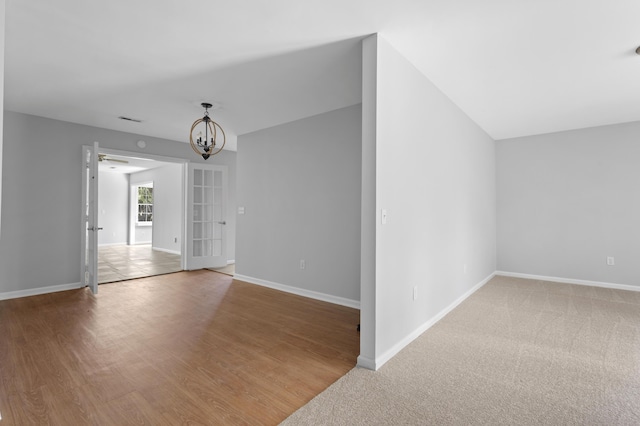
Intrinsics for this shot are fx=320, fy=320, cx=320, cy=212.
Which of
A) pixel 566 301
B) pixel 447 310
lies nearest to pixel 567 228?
pixel 566 301

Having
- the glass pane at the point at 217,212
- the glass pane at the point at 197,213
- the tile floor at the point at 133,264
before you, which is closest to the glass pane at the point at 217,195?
the glass pane at the point at 217,212

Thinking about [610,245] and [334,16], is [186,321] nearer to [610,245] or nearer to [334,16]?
[334,16]

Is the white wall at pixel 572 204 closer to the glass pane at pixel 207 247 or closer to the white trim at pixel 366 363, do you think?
the white trim at pixel 366 363

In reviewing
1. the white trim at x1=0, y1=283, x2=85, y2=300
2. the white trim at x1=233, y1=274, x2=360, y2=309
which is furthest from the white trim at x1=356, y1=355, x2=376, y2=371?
the white trim at x1=0, y1=283, x2=85, y2=300

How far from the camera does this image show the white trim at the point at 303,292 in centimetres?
395

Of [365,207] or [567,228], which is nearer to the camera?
[365,207]

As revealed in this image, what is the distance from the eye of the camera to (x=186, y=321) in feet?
11.0

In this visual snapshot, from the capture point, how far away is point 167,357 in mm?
2531

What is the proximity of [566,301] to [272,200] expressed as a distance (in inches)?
164

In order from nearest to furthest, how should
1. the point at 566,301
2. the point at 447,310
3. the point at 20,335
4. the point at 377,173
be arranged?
the point at 377,173
the point at 20,335
the point at 447,310
the point at 566,301

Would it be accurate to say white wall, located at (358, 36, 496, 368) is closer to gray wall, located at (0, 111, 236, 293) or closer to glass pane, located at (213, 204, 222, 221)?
gray wall, located at (0, 111, 236, 293)

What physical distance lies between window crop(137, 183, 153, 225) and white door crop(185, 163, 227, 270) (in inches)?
211

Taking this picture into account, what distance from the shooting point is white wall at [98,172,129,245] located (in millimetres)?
10039

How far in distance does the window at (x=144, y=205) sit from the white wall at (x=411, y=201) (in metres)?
9.98
